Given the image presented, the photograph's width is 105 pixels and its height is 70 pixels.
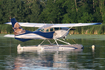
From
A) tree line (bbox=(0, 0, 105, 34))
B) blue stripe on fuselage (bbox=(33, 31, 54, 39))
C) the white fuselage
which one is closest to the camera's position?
the white fuselage

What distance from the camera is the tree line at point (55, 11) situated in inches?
2399

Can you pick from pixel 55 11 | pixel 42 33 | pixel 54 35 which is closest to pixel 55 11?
pixel 55 11

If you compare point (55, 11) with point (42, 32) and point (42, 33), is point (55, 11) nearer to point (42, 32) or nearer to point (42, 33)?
point (42, 32)

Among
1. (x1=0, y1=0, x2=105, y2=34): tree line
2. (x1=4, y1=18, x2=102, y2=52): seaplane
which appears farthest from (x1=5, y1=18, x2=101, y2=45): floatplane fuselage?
(x1=0, y1=0, x2=105, y2=34): tree line

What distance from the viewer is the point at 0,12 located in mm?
69250

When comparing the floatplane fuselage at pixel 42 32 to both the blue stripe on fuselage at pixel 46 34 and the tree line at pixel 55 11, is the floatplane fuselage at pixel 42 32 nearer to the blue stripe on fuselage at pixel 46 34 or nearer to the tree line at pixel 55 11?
the blue stripe on fuselage at pixel 46 34

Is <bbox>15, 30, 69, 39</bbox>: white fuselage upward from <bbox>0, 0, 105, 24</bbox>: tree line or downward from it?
upward

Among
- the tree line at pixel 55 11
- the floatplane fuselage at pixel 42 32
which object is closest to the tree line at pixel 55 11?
the tree line at pixel 55 11

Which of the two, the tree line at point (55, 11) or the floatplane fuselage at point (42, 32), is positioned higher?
the floatplane fuselage at point (42, 32)

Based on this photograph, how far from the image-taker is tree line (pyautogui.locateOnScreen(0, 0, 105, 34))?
60.9m

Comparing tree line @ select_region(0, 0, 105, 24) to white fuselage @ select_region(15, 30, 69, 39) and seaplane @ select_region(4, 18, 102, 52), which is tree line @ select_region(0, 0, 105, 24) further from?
white fuselage @ select_region(15, 30, 69, 39)

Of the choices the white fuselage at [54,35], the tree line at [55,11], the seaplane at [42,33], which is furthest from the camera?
the tree line at [55,11]

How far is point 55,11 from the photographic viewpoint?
63.7 metres

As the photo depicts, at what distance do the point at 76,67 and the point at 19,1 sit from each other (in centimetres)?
5969
